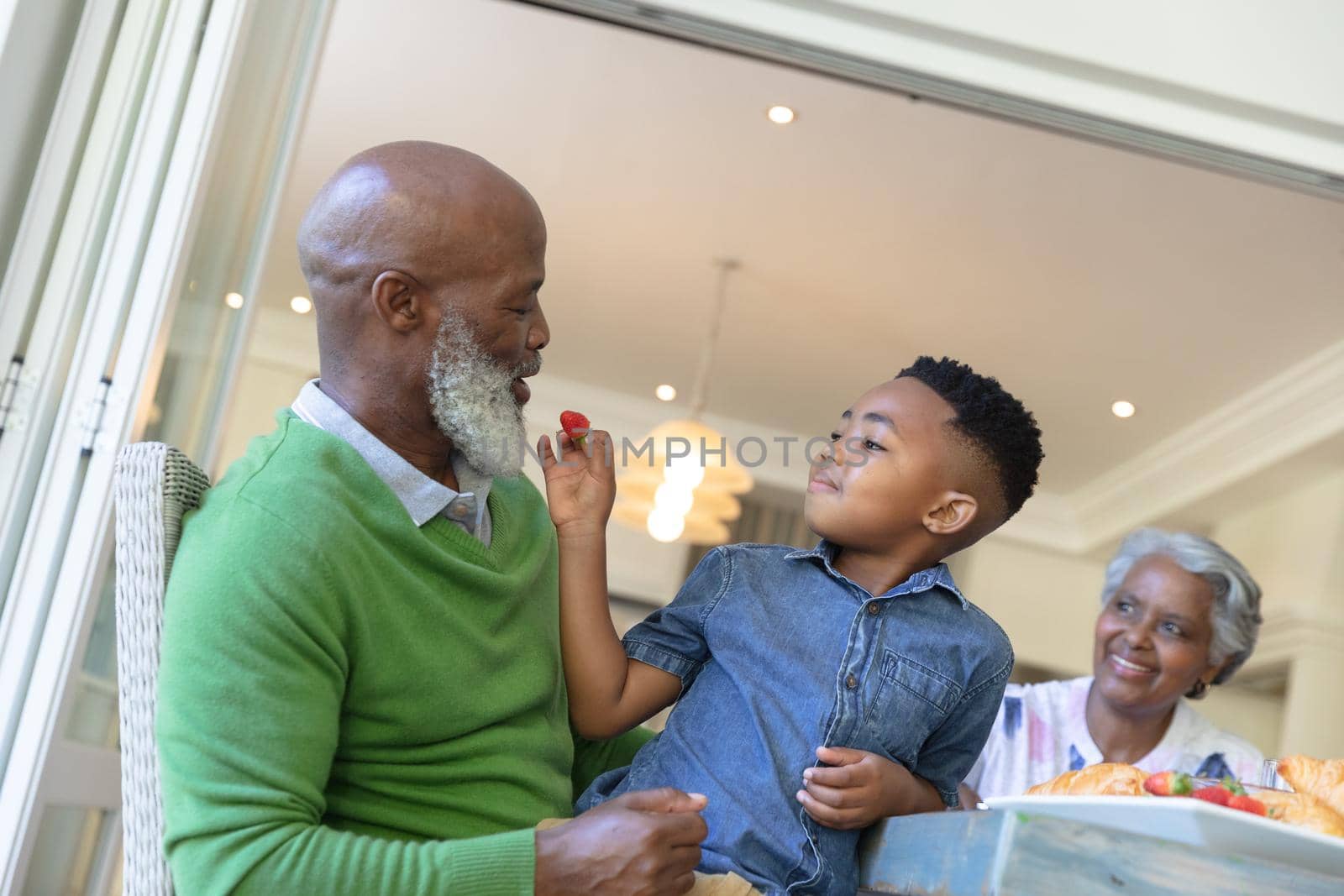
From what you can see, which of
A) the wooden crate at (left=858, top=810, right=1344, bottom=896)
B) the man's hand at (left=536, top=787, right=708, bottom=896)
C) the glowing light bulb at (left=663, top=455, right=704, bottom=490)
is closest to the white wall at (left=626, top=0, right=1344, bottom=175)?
the man's hand at (left=536, top=787, right=708, bottom=896)

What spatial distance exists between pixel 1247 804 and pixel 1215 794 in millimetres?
27

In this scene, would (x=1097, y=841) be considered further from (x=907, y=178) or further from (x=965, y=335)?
(x=965, y=335)

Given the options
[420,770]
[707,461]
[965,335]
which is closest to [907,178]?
[965,335]

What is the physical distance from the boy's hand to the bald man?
0.12ft

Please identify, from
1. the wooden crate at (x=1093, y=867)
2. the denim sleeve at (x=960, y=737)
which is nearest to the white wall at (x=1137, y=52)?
the denim sleeve at (x=960, y=737)

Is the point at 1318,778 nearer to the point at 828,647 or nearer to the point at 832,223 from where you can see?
the point at 828,647

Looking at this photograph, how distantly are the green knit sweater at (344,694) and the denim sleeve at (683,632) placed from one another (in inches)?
5.0

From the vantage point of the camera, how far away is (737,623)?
136 cm

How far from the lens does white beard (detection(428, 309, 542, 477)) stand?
1.23 meters

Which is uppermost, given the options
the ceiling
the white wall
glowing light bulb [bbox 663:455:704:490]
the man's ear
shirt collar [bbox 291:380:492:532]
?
the ceiling

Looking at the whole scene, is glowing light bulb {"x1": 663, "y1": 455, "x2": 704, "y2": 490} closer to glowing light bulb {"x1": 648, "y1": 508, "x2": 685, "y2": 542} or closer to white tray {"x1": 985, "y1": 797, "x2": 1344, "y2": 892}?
glowing light bulb {"x1": 648, "y1": 508, "x2": 685, "y2": 542}

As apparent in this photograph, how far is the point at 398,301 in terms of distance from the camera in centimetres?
121

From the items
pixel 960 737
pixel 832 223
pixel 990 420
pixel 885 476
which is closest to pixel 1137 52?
pixel 990 420

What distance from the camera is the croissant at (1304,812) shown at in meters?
0.99
